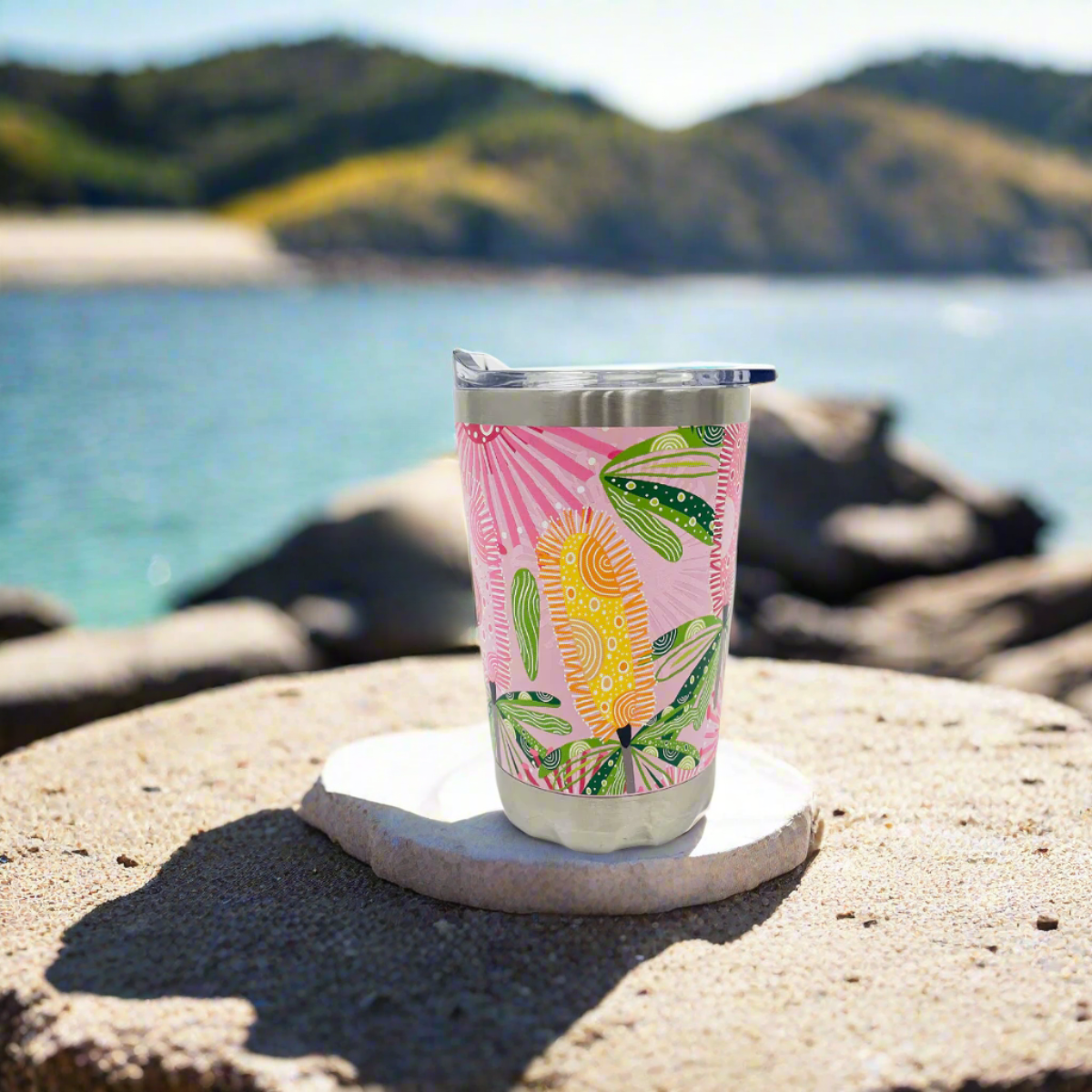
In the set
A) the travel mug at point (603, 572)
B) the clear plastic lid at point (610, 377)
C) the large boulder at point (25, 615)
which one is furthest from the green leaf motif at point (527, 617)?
the large boulder at point (25, 615)

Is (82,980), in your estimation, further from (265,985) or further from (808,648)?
(808,648)

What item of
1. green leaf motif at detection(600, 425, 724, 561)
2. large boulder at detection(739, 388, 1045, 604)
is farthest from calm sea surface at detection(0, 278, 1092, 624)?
green leaf motif at detection(600, 425, 724, 561)

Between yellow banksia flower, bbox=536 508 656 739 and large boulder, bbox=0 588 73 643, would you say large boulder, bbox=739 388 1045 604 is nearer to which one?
large boulder, bbox=0 588 73 643

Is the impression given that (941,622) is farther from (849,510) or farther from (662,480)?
(662,480)

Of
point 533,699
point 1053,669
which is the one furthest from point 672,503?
point 1053,669

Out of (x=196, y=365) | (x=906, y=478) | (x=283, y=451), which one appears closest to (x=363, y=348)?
(x=196, y=365)

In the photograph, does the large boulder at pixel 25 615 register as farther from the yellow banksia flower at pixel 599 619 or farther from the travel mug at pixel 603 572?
the yellow banksia flower at pixel 599 619

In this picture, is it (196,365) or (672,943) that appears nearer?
(672,943)
